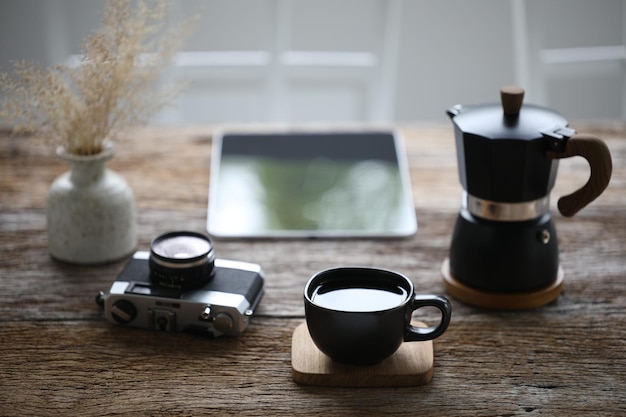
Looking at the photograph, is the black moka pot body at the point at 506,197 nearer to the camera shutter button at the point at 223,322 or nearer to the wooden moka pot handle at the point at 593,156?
the wooden moka pot handle at the point at 593,156

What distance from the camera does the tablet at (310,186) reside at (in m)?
1.45

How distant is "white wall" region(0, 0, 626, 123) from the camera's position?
249 cm

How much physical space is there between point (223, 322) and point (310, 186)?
0.50m

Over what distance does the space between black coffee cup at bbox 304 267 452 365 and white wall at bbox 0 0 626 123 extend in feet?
4.43

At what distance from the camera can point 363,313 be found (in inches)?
39.9

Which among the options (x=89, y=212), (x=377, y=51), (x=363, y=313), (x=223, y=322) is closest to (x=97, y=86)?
(x=89, y=212)

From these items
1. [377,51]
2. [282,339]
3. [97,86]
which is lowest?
[282,339]

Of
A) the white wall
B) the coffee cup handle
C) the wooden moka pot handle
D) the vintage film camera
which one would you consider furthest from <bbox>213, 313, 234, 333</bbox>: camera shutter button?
the white wall

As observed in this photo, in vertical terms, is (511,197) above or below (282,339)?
above

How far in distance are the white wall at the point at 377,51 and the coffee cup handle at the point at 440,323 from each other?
4.62 feet

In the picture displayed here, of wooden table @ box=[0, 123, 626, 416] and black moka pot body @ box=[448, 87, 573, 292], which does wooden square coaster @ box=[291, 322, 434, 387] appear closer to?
wooden table @ box=[0, 123, 626, 416]

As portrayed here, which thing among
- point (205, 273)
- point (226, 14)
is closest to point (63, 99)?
point (205, 273)

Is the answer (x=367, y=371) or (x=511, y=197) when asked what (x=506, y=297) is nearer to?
(x=511, y=197)

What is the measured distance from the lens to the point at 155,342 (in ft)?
3.74
